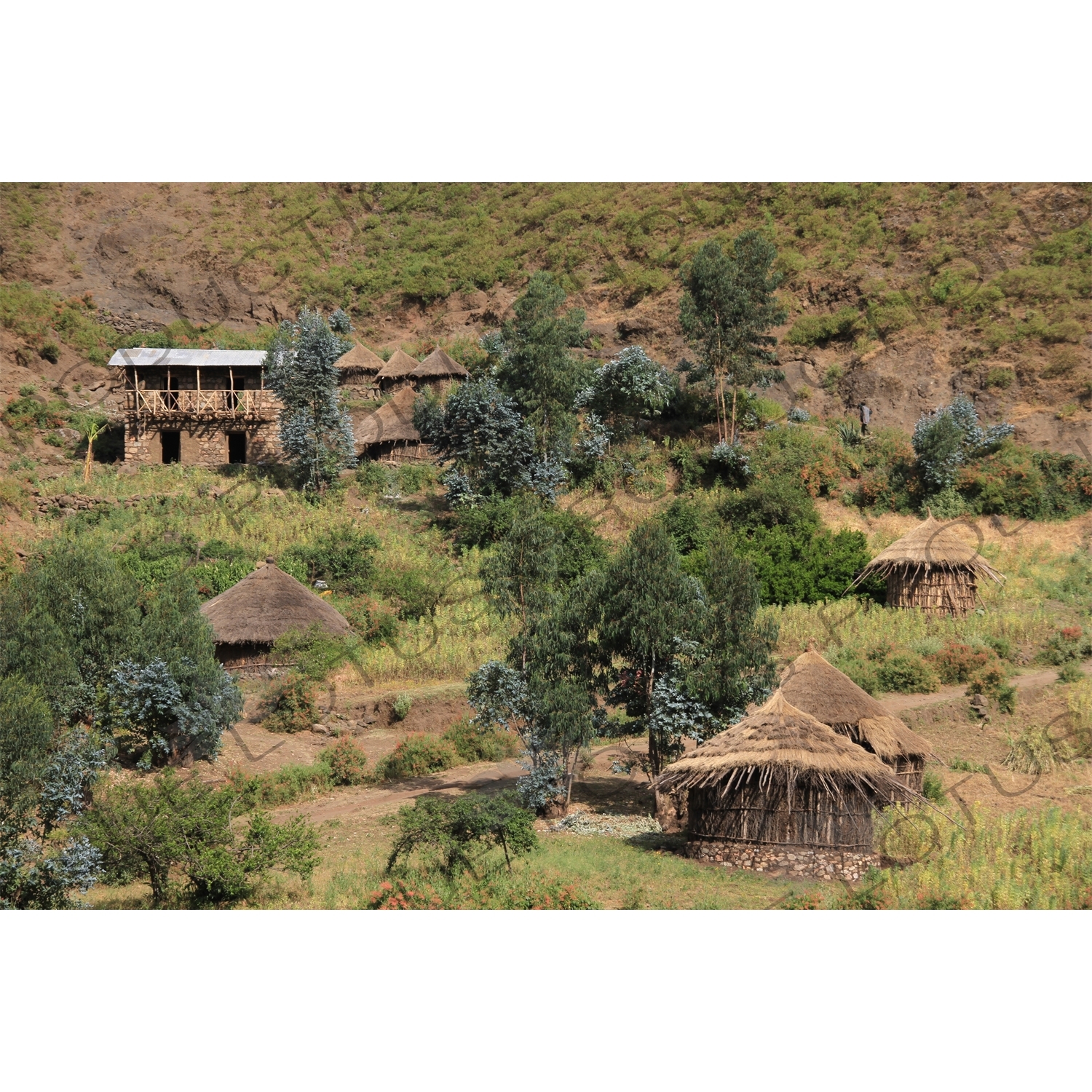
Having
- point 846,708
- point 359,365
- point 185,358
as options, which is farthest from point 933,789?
point 359,365

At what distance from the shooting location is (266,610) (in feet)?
84.5

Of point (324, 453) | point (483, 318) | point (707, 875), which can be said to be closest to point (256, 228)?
point (483, 318)

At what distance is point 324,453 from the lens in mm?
34188

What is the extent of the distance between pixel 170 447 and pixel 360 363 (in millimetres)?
7315

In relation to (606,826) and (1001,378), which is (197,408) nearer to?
(606,826)

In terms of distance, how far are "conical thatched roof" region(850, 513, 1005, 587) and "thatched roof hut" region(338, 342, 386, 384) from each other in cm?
1915

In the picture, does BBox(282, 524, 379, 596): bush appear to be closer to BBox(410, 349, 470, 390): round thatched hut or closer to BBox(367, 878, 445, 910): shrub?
BBox(410, 349, 470, 390): round thatched hut

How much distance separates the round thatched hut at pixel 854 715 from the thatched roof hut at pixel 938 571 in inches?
326

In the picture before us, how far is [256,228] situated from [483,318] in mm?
11079

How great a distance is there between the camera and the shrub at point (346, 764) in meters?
21.8

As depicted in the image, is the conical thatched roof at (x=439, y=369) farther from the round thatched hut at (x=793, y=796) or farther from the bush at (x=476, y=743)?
the round thatched hut at (x=793, y=796)

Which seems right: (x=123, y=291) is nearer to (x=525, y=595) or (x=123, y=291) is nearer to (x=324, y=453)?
(x=324, y=453)

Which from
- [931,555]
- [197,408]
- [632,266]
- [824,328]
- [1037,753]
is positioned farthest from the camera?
[632,266]

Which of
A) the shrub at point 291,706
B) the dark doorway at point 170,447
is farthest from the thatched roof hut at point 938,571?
the dark doorway at point 170,447
